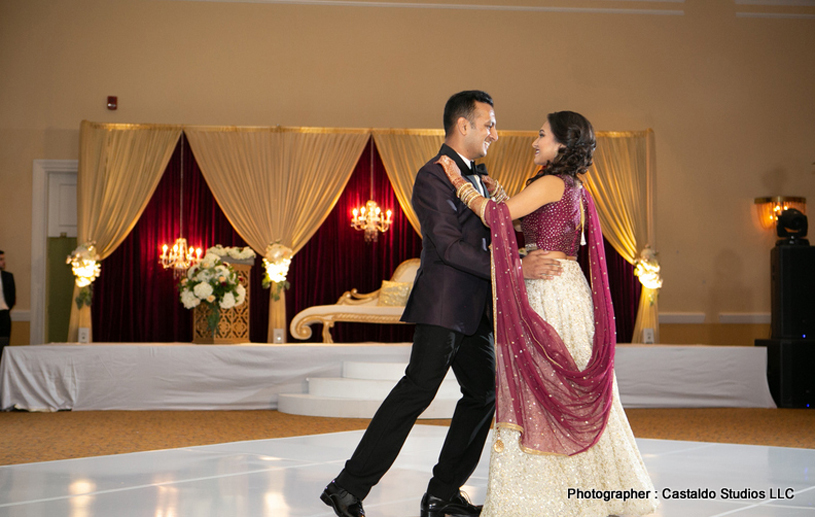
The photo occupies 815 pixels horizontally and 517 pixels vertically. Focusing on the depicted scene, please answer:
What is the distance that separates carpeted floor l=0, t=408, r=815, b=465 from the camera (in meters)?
4.82

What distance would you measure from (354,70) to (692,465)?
22.5 ft

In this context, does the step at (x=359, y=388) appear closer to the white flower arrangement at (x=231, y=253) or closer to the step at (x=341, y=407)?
the step at (x=341, y=407)

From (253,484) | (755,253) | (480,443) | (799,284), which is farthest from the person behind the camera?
(755,253)

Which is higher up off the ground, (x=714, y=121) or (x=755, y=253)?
(x=714, y=121)

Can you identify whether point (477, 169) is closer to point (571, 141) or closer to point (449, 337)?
point (571, 141)

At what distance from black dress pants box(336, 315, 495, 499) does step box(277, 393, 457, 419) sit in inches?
145

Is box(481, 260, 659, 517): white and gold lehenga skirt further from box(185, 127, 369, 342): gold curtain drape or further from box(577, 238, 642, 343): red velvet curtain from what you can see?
box(577, 238, 642, 343): red velvet curtain

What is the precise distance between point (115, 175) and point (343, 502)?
23.7ft

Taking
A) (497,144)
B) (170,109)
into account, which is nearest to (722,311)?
(497,144)

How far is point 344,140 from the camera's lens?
364 inches

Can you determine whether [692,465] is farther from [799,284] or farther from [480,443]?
[799,284]

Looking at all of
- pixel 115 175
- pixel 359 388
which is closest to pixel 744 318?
pixel 359 388

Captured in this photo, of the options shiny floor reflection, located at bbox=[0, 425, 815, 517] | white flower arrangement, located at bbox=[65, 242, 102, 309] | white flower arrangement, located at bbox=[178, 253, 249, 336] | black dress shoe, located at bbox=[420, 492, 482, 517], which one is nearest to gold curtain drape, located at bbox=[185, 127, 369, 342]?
white flower arrangement, located at bbox=[178, 253, 249, 336]

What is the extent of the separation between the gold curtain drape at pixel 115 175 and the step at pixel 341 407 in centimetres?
324
